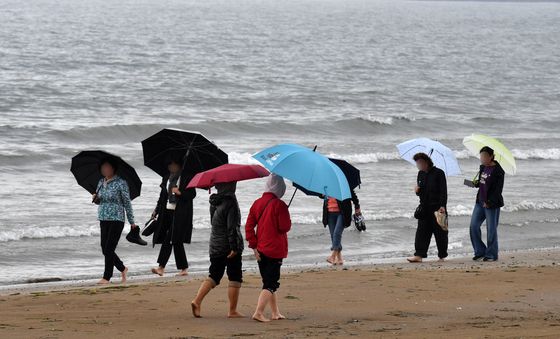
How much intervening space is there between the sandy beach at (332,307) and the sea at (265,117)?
2323 mm

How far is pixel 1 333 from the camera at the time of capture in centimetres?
885

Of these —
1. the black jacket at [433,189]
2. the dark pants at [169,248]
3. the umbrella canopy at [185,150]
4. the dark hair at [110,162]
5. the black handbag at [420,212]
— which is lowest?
the dark pants at [169,248]

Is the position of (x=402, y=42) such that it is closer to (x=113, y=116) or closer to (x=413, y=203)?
(x=113, y=116)

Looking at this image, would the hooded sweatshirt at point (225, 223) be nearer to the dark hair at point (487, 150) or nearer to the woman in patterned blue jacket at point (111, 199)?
the woman in patterned blue jacket at point (111, 199)

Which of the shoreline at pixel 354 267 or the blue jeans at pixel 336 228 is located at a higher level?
the blue jeans at pixel 336 228

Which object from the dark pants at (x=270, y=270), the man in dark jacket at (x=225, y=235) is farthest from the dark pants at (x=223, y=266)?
the dark pants at (x=270, y=270)

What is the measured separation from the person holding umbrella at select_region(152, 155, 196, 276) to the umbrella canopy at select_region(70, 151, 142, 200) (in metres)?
0.44

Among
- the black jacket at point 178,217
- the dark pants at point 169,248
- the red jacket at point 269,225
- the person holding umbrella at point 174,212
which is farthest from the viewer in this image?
the dark pants at point 169,248

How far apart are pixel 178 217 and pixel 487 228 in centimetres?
415

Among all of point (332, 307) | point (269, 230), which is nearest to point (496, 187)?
point (332, 307)

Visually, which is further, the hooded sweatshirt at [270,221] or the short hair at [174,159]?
the short hair at [174,159]

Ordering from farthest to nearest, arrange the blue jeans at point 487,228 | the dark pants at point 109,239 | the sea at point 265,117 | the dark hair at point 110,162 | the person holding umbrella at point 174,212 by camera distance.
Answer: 1. the sea at point 265,117
2. the blue jeans at point 487,228
3. the person holding umbrella at point 174,212
4. the dark pants at point 109,239
5. the dark hair at point 110,162

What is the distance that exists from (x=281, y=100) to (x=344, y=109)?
10.8ft

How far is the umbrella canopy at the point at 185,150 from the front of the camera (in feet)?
40.0
